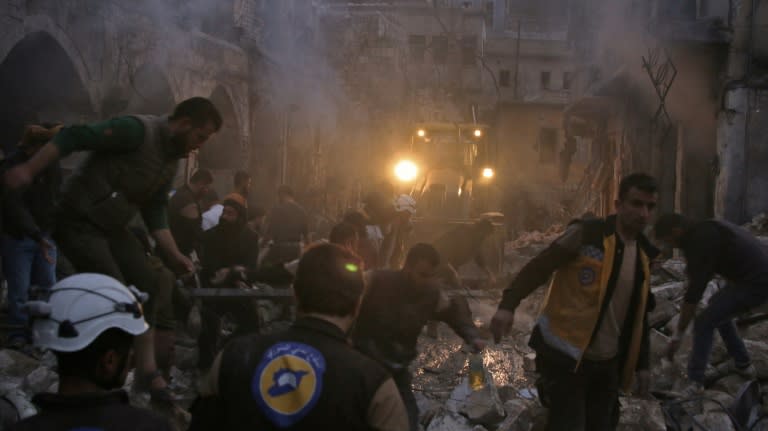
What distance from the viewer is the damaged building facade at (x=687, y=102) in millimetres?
11844

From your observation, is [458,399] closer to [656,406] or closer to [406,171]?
[656,406]

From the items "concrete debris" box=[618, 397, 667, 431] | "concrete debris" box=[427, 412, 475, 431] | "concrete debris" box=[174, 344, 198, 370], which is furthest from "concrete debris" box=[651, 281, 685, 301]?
"concrete debris" box=[174, 344, 198, 370]

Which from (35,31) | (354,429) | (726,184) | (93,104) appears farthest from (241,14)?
(354,429)

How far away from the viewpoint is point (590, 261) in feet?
12.3

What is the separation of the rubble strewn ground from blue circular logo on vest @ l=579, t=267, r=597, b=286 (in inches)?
68.6

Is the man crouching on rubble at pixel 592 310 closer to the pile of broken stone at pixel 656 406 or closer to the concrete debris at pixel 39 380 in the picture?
the pile of broken stone at pixel 656 406

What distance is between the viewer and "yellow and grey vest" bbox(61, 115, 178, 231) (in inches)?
137

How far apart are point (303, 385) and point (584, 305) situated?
2.27 metres

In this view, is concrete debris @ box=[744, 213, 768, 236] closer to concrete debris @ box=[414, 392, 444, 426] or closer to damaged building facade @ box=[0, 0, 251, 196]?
concrete debris @ box=[414, 392, 444, 426]

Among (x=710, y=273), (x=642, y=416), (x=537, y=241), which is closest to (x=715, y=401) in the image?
(x=642, y=416)

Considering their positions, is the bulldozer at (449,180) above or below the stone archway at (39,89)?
below

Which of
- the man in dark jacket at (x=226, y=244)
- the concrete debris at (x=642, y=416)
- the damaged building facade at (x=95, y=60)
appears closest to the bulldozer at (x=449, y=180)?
the damaged building facade at (x=95, y=60)

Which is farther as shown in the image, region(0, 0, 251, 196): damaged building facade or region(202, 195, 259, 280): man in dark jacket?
region(0, 0, 251, 196): damaged building facade

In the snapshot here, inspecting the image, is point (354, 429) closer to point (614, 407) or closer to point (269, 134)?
point (614, 407)
